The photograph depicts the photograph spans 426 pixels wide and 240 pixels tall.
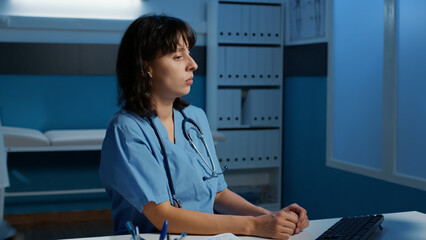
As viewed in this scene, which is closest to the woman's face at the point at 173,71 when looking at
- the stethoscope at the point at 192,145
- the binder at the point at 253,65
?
the stethoscope at the point at 192,145

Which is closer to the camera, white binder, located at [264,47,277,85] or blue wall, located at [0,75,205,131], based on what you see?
blue wall, located at [0,75,205,131]

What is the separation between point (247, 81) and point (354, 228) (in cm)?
279

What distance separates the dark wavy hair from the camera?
1.45 meters

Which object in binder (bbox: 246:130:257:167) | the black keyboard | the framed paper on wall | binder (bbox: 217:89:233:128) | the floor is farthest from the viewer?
binder (bbox: 246:130:257:167)

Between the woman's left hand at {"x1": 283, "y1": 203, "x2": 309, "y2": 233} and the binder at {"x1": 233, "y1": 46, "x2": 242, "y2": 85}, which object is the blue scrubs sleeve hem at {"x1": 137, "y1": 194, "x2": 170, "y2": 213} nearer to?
the woman's left hand at {"x1": 283, "y1": 203, "x2": 309, "y2": 233}

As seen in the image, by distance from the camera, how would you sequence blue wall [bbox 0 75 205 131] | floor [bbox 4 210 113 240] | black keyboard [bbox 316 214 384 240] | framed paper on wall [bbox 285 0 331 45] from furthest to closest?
blue wall [bbox 0 75 205 131], floor [bbox 4 210 113 240], framed paper on wall [bbox 285 0 331 45], black keyboard [bbox 316 214 384 240]

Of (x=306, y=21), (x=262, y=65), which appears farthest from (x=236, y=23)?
(x=306, y=21)

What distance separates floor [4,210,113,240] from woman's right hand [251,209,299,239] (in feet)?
8.11

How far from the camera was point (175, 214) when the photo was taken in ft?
4.32

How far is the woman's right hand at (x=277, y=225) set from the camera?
126 centimetres

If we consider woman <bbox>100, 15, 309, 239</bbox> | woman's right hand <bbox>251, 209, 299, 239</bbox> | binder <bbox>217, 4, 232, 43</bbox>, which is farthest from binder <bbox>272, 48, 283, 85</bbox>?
woman's right hand <bbox>251, 209, 299, 239</bbox>

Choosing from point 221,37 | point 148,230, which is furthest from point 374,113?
point 148,230

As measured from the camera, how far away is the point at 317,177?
3688 millimetres

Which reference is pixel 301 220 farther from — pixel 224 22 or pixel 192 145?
pixel 224 22
